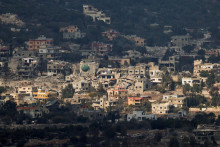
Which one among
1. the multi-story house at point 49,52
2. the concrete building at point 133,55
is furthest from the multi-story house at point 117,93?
the concrete building at point 133,55

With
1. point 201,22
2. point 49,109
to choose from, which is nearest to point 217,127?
point 49,109

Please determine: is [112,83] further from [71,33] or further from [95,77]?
[71,33]

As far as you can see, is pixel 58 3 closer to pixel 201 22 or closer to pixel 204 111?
pixel 201 22

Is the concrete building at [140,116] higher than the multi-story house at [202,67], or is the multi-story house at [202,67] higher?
the multi-story house at [202,67]

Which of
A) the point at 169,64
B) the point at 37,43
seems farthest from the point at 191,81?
the point at 37,43

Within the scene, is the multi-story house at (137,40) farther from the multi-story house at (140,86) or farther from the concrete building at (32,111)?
the concrete building at (32,111)

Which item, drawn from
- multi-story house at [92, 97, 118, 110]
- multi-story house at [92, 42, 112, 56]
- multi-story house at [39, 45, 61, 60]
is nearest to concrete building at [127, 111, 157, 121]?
multi-story house at [92, 97, 118, 110]
